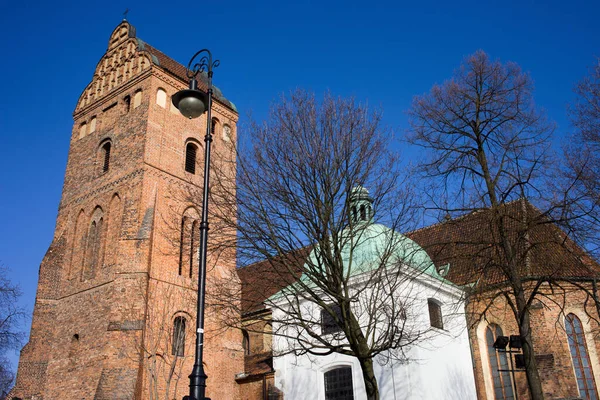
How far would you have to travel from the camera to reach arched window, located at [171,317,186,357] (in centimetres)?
2197

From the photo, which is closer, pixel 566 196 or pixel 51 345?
pixel 566 196

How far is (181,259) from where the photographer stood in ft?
78.9

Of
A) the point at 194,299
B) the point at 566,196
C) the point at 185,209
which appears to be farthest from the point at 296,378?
the point at 566,196

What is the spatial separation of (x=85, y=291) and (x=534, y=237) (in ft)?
56.0

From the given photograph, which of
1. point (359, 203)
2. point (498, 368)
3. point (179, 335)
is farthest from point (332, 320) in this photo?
point (498, 368)

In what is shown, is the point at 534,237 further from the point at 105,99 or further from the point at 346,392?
the point at 105,99

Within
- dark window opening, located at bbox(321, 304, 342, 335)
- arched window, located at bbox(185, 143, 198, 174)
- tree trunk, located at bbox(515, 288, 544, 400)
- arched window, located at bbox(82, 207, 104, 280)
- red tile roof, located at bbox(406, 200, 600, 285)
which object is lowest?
tree trunk, located at bbox(515, 288, 544, 400)

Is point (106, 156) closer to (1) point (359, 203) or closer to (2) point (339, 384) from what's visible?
(2) point (339, 384)

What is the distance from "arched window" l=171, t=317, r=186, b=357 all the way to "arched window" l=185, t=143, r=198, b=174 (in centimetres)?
685

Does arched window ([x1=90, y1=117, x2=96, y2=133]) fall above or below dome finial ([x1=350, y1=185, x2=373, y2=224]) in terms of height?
above

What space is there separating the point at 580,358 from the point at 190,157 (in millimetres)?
18110

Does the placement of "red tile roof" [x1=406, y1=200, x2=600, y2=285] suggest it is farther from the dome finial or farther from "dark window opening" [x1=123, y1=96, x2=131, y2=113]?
"dark window opening" [x1=123, y1=96, x2=131, y2=113]

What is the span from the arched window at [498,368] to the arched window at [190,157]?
14524 mm

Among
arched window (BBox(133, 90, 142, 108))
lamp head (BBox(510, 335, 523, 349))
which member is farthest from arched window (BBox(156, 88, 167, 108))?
lamp head (BBox(510, 335, 523, 349))
